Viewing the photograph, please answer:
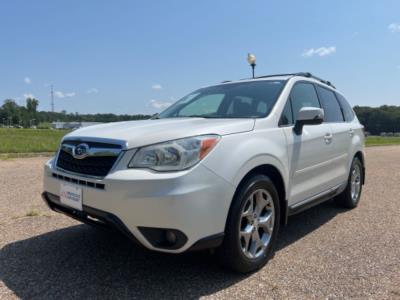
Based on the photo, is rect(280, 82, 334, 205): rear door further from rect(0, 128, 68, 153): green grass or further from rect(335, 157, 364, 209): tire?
rect(0, 128, 68, 153): green grass

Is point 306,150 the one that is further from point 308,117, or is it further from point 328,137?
point 328,137

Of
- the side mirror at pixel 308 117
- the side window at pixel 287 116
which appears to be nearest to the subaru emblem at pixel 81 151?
the side window at pixel 287 116

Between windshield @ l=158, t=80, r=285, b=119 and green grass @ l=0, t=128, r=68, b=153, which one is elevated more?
windshield @ l=158, t=80, r=285, b=119

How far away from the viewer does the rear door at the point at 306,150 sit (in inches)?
146

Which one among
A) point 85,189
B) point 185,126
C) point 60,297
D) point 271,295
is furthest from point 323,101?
point 60,297

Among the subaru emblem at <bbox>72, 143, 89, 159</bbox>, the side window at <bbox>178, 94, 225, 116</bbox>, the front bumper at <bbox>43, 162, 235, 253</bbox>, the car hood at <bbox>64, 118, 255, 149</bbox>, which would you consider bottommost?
the front bumper at <bbox>43, 162, 235, 253</bbox>

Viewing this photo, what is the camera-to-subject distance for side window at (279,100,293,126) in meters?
3.67

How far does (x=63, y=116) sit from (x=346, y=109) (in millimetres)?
137681

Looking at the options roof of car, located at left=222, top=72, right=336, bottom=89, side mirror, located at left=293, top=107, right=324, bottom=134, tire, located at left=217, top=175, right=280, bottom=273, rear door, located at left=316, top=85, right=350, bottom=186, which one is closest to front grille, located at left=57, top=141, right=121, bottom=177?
tire, located at left=217, top=175, right=280, bottom=273

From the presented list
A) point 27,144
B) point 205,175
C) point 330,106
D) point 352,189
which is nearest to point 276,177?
point 205,175

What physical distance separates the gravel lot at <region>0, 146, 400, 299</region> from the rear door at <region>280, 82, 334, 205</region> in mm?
590

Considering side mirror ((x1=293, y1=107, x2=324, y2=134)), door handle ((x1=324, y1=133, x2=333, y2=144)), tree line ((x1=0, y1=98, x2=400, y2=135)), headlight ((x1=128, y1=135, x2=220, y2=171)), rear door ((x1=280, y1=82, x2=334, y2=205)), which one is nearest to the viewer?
headlight ((x1=128, y1=135, x2=220, y2=171))

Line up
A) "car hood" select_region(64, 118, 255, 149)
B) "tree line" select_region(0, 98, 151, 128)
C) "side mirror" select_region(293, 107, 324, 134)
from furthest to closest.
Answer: "tree line" select_region(0, 98, 151, 128)
"side mirror" select_region(293, 107, 324, 134)
"car hood" select_region(64, 118, 255, 149)

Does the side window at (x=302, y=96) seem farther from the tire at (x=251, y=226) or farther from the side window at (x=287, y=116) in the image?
the tire at (x=251, y=226)
